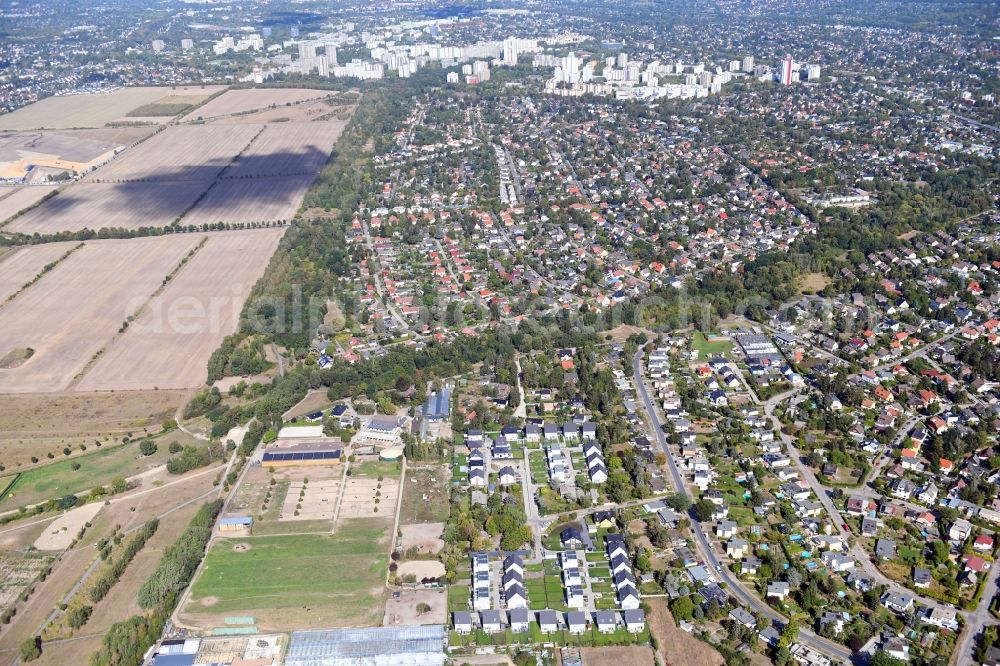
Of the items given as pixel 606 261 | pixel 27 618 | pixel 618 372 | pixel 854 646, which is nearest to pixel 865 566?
pixel 854 646

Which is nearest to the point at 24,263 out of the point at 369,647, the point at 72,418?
the point at 72,418

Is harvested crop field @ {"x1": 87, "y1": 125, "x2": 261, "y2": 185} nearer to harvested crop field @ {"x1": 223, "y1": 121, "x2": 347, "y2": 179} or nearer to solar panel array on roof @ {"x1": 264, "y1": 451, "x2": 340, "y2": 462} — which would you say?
harvested crop field @ {"x1": 223, "y1": 121, "x2": 347, "y2": 179}

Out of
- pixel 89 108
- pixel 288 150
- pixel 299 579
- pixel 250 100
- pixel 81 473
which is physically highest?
pixel 89 108

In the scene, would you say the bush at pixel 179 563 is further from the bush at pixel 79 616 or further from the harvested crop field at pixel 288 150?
the harvested crop field at pixel 288 150

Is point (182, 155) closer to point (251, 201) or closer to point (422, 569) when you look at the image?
point (251, 201)

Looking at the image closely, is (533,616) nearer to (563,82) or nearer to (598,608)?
(598,608)

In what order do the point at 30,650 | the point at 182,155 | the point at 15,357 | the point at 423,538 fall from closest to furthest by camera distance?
1. the point at 30,650
2. the point at 423,538
3. the point at 15,357
4. the point at 182,155

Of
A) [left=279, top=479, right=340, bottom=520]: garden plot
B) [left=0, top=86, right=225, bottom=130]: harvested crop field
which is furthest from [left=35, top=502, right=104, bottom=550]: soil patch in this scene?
[left=0, top=86, right=225, bottom=130]: harvested crop field
